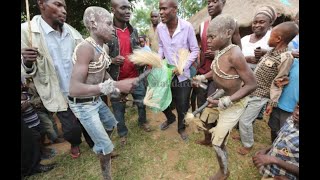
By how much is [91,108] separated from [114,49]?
142cm

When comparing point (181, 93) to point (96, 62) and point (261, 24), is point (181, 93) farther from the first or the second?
point (96, 62)

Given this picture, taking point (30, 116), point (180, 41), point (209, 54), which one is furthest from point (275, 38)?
point (30, 116)

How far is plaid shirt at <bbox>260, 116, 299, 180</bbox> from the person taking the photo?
7.61ft

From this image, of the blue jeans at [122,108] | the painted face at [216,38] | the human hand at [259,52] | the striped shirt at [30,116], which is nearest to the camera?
the painted face at [216,38]

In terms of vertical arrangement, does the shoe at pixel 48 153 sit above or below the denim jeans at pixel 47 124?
below

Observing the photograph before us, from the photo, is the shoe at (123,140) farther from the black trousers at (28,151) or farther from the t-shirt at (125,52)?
the black trousers at (28,151)

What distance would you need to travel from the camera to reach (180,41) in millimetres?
3887

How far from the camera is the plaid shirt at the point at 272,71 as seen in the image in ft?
10.5

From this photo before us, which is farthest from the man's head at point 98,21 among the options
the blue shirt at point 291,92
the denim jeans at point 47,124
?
the blue shirt at point 291,92

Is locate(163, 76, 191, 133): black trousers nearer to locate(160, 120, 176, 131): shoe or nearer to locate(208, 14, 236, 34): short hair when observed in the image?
locate(160, 120, 176, 131): shoe

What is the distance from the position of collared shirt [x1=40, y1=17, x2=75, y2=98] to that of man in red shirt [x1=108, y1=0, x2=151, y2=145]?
65 cm

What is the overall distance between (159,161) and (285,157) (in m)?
1.90

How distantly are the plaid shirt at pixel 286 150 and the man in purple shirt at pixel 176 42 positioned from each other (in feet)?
5.67

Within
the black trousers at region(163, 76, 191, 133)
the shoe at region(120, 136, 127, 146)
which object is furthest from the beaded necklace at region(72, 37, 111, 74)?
the shoe at region(120, 136, 127, 146)
